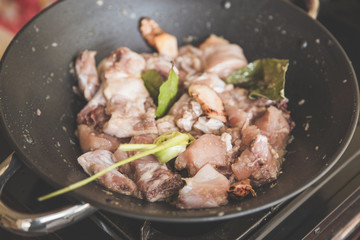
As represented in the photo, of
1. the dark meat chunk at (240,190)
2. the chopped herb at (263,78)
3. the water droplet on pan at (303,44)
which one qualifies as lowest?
the dark meat chunk at (240,190)

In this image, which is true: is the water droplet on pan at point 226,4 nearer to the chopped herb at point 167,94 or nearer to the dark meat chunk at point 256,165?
the chopped herb at point 167,94

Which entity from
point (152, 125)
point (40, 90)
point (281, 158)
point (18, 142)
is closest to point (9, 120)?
point (18, 142)

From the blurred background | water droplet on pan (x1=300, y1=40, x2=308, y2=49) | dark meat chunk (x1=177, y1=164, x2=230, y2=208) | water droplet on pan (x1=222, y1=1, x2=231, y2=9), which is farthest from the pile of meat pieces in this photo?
the blurred background

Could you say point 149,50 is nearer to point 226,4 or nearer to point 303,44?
point 226,4

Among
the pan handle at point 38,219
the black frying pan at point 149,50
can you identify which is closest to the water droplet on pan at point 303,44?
the black frying pan at point 149,50

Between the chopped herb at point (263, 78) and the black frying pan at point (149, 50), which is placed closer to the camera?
the black frying pan at point (149, 50)

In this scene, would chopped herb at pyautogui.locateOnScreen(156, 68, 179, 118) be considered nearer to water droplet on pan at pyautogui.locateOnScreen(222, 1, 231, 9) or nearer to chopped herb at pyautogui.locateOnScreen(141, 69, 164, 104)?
chopped herb at pyautogui.locateOnScreen(141, 69, 164, 104)
